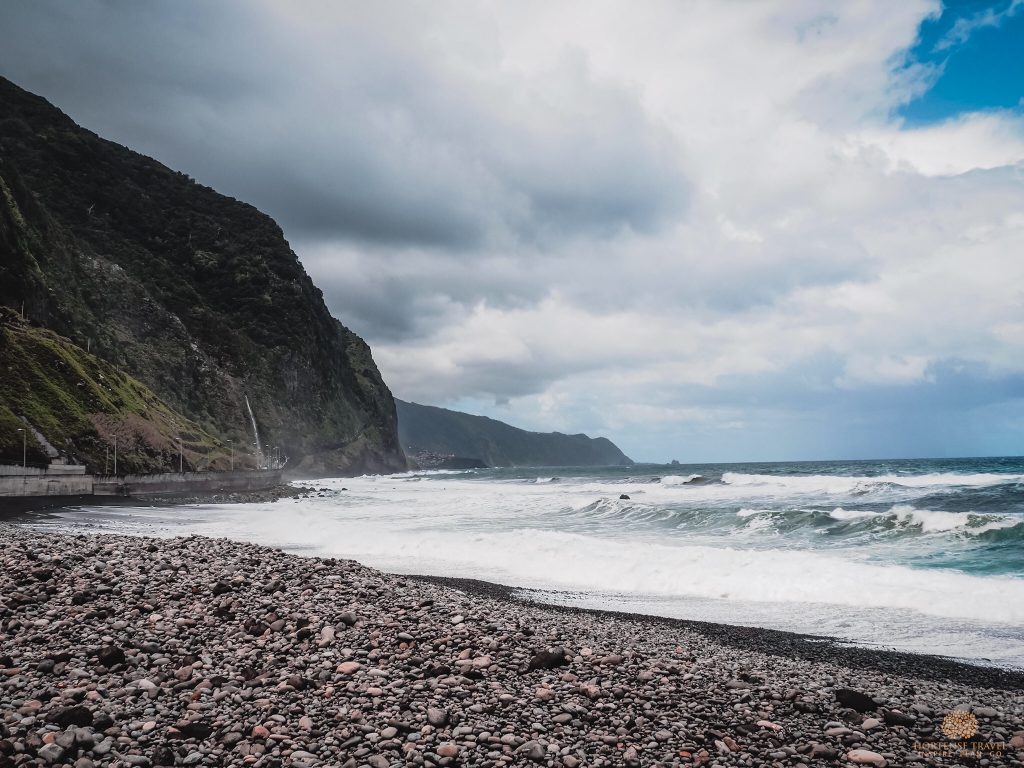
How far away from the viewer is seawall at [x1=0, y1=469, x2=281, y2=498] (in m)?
38.2

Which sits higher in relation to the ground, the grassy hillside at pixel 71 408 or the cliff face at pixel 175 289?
the cliff face at pixel 175 289

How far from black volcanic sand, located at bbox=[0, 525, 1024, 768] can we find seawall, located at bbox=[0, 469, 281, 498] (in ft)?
116

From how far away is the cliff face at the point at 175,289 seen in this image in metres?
88.4

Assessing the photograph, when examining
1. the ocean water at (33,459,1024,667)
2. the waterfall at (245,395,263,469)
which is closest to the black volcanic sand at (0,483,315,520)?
the ocean water at (33,459,1024,667)

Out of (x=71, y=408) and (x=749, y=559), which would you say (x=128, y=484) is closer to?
(x=71, y=408)

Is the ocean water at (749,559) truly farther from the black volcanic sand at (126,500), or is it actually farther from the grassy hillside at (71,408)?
the grassy hillside at (71,408)

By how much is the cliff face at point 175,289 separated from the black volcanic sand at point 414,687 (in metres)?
75.3

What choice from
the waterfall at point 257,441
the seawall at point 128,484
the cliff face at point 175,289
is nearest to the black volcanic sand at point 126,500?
the seawall at point 128,484

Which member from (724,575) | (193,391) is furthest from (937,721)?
(193,391)

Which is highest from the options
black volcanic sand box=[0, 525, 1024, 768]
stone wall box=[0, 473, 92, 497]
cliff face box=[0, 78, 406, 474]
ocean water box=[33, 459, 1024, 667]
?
cliff face box=[0, 78, 406, 474]

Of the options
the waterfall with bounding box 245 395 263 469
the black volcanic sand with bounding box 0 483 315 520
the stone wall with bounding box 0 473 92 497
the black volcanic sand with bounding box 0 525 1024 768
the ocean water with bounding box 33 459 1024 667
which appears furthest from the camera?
the waterfall with bounding box 245 395 263 469

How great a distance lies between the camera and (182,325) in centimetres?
10681

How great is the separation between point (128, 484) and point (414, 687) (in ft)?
169

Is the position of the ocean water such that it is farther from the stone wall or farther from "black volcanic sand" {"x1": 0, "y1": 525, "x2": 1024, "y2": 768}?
the stone wall
